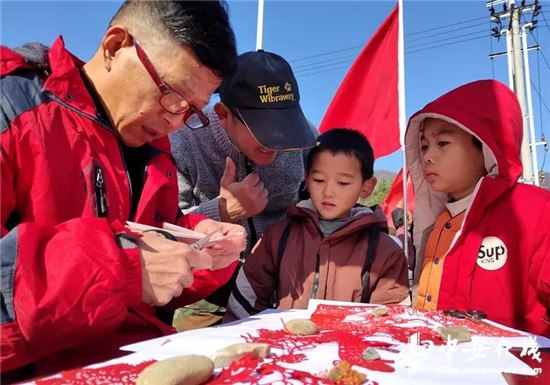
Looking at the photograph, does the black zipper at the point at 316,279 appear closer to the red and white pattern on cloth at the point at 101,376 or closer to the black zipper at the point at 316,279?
the black zipper at the point at 316,279

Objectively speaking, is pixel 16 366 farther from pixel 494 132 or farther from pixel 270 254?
pixel 494 132

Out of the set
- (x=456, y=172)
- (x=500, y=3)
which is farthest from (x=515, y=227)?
(x=500, y=3)

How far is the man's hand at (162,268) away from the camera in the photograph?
0.97 m

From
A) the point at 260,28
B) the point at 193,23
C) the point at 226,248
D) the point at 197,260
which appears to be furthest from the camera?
the point at 260,28

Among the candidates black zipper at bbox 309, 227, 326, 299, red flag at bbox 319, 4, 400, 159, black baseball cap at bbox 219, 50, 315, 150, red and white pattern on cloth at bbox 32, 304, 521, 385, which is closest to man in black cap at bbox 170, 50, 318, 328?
black baseball cap at bbox 219, 50, 315, 150

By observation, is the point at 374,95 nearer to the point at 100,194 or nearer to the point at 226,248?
the point at 226,248

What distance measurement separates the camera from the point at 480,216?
71.3 inches

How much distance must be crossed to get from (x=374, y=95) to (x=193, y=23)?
1.73 m

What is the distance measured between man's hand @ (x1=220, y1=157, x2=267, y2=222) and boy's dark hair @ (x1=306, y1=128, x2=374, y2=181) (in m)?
0.28

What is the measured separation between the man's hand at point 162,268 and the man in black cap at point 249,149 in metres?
0.95

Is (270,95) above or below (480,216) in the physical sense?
above

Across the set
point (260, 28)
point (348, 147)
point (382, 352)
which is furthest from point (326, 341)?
point (260, 28)

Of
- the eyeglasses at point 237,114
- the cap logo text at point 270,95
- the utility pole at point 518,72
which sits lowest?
the eyeglasses at point 237,114

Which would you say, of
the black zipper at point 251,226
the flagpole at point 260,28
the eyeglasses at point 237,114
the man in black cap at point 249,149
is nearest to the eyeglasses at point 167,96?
the man in black cap at point 249,149
